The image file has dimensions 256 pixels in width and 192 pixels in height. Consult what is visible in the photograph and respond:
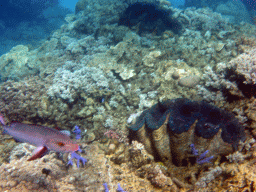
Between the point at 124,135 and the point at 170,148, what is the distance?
1076 millimetres

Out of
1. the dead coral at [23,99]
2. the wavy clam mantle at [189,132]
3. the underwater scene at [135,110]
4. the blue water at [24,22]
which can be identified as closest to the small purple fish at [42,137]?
the underwater scene at [135,110]

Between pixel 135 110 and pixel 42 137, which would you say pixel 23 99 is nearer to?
pixel 135 110

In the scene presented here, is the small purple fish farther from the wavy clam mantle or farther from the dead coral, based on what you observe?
the dead coral

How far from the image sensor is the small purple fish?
158cm

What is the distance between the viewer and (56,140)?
159 centimetres

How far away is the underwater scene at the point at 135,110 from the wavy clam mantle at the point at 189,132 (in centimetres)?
2

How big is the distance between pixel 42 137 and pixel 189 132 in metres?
2.14

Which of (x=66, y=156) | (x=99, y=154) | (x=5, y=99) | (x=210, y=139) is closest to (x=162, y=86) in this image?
(x=210, y=139)

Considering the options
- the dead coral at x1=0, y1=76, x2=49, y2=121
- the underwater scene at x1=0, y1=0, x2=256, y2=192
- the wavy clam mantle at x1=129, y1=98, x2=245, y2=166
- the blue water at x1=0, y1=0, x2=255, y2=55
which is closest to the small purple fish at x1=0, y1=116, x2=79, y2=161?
the underwater scene at x1=0, y1=0, x2=256, y2=192

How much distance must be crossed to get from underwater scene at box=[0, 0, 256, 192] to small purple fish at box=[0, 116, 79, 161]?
1cm

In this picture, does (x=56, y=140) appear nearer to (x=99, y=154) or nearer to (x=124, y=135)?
(x=99, y=154)

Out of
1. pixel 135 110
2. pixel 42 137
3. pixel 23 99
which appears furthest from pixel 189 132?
pixel 23 99

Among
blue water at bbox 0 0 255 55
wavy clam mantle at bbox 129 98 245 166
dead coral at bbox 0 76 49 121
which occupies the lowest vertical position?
wavy clam mantle at bbox 129 98 245 166

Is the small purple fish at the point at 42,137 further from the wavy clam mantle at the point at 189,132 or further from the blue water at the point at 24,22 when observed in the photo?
the blue water at the point at 24,22
